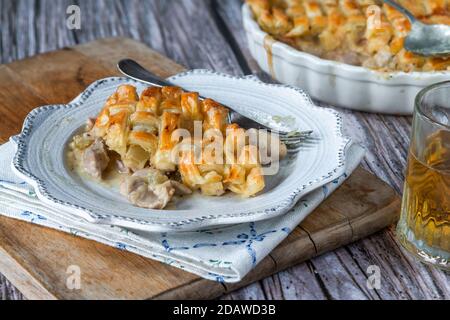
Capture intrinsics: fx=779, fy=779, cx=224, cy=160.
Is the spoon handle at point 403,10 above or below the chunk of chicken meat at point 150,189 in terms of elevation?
below

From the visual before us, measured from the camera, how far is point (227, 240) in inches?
52.3

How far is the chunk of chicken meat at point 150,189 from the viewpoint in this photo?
53.6 inches

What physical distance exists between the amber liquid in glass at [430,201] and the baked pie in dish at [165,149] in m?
0.27

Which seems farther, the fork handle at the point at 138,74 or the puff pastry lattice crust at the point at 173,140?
the fork handle at the point at 138,74

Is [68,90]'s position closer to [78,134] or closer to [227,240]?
[78,134]

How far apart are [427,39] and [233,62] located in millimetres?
593

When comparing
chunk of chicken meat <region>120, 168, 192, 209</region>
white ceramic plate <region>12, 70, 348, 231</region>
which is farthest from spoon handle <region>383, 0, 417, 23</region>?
chunk of chicken meat <region>120, 168, 192, 209</region>

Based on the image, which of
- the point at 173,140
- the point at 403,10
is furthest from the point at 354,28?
the point at 173,140

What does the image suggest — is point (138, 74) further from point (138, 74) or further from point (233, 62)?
point (233, 62)

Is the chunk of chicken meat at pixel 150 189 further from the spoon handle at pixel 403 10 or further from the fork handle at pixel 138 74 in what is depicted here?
the spoon handle at pixel 403 10

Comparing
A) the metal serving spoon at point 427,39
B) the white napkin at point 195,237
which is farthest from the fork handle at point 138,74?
the metal serving spoon at point 427,39

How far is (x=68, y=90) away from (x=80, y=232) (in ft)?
2.36

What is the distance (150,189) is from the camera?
4.55ft

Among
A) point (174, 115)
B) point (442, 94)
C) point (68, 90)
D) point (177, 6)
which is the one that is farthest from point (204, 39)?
point (442, 94)
